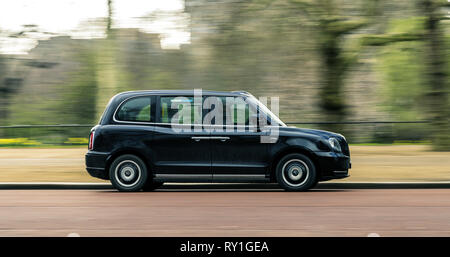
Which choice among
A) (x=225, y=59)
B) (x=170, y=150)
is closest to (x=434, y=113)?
(x=225, y=59)

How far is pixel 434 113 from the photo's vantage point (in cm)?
2092

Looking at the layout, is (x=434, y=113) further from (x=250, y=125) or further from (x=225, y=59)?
(x=250, y=125)

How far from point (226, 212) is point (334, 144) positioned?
3.13 m

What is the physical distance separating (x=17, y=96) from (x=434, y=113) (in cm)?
1595

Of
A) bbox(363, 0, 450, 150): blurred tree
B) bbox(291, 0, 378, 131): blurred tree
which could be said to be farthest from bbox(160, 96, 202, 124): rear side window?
bbox(363, 0, 450, 150): blurred tree

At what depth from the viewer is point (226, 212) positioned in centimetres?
897

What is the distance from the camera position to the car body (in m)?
11.2

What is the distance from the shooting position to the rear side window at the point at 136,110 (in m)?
11.5

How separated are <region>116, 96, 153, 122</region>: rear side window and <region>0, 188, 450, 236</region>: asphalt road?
1.34m

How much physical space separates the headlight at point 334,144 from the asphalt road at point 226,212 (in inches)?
29.9

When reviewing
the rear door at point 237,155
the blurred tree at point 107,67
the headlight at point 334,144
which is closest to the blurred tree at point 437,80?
the blurred tree at point 107,67

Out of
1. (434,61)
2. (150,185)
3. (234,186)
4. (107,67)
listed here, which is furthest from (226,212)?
(434,61)

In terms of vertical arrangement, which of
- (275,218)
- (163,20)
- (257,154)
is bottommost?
(275,218)

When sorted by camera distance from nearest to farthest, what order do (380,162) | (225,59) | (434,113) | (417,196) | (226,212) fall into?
(226,212), (417,196), (380,162), (225,59), (434,113)
